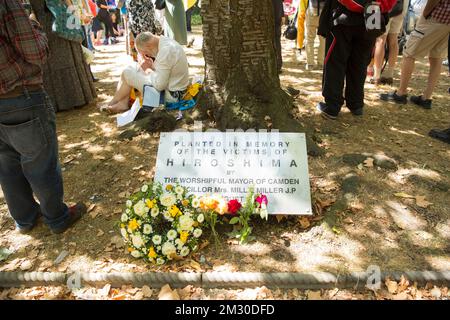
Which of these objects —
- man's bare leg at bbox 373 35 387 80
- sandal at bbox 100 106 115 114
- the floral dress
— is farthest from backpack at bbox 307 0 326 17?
sandal at bbox 100 106 115 114

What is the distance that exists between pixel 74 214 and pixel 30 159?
28.9 inches

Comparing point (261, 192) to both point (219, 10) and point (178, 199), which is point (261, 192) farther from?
point (219, 10)

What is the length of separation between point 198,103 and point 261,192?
5.68 feet

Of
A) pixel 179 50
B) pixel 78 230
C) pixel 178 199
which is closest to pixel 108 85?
pixel 179 50

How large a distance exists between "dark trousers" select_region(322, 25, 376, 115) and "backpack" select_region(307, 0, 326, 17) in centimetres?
226

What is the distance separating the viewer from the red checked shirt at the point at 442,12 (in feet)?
14.1

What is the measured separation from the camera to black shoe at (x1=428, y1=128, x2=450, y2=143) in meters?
4.15

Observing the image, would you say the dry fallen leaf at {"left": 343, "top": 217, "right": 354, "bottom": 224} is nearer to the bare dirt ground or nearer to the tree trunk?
the bare dirt ground

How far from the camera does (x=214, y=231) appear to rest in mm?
2723

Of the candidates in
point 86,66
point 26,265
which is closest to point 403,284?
point 26,265

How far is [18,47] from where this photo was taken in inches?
90.1

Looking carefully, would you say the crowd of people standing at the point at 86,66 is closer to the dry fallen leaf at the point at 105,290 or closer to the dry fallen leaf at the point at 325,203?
the dry fallen leaf at the point at 105,290

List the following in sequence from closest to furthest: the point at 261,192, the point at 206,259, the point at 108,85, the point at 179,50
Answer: the point at 206,259
the point at 261,192
the point at 179,50
the point at 108,85

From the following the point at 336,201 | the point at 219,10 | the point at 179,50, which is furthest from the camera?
the point at 179,50
